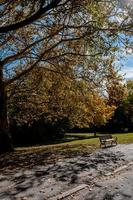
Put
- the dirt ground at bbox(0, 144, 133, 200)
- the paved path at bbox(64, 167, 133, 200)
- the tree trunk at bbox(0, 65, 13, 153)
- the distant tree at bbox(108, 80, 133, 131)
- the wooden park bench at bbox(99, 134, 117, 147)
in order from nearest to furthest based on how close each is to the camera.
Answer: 1. the paved path at bbox(64, 167, 133, 200)
2. the dirt ground at bbox(0, 144, 133, 200)
3. the tree trunk at bbox(0, 65, 13, 153)
4. the wooden park bench at bbox(99, 134, 117, 147)
5. the distant tree at bbox(108, 80, 133, 131)

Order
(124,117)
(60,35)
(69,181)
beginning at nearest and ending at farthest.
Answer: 1. (69,181)
2. (60,35)
3. (124,117)

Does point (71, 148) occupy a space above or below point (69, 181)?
above

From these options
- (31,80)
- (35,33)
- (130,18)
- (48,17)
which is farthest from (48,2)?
(31,80)

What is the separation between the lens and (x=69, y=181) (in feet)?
42.5

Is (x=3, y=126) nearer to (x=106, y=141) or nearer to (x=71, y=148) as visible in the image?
(x=71, y=148)

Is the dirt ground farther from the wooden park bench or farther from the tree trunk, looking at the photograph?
the tree trunk

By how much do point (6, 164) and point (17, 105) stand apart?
11.8 meters

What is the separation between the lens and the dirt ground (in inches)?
438

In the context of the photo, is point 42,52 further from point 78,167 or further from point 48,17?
point 78,167

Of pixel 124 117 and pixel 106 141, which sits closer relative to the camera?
pixel 106 141

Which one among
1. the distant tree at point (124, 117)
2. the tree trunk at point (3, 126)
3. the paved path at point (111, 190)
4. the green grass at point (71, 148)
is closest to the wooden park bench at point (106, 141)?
the green grass at point (71, 148)

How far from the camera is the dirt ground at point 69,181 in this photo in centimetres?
1113

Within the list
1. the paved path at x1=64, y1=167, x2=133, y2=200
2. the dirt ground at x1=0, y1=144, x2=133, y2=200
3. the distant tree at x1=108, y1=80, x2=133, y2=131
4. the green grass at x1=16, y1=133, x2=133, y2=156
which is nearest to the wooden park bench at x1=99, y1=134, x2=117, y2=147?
the green grass at x1=16, y1=133, x2=133, y2=156

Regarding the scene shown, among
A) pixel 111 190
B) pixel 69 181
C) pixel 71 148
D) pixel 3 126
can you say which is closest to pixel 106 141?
pixel 71 148
